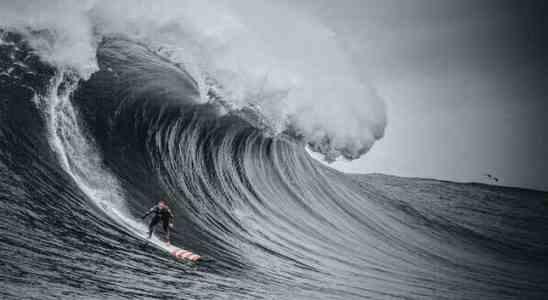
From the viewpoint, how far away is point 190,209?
825 centimetres

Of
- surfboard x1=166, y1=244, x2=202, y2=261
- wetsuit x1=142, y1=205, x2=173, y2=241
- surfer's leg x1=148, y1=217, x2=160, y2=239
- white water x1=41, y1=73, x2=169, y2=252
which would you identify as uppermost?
white water x1=41, y1=73, x2=169, y2=252

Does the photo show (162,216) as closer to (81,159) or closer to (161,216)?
(161,216)

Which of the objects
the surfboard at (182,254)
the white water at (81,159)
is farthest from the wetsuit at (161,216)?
the surfboard at (182,254)

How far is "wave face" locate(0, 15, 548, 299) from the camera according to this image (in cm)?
502

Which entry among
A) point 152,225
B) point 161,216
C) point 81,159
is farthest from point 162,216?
point 81,159

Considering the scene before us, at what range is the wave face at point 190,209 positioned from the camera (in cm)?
502

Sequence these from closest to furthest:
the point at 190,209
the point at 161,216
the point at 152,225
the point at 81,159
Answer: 1. the point at 152,225
2. the point at 161,216
3. the point at 81,159
4. the point at 190,209

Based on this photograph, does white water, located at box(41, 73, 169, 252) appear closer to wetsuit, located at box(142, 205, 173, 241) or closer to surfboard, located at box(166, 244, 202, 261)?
surfboard, located at box(166, 244, 202, 261)

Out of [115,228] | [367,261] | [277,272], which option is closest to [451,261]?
[367,261]

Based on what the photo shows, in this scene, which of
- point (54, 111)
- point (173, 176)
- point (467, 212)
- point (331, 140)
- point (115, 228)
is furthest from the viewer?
point (467, 212)

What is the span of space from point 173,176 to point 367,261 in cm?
393

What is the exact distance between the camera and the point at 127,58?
1106 centimetres

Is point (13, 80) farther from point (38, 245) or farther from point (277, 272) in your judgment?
point (277, 272)

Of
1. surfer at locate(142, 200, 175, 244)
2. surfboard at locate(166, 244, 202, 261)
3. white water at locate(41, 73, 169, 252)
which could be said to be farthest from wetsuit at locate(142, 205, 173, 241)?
surfboard at locate(166, 244, 202, 261)
